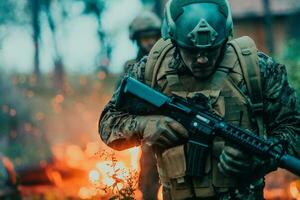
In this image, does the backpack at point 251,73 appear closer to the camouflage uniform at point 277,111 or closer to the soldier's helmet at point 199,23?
the camouflage uniform at point 277,111

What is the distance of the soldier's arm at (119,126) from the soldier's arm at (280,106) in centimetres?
74

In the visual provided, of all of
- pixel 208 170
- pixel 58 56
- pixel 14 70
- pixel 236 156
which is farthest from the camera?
pixel 58 56

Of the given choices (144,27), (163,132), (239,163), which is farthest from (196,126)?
(144,27)

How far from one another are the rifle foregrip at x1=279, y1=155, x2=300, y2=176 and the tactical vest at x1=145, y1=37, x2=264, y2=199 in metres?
0.30

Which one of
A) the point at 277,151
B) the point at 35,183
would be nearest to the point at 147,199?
the point at 277,151

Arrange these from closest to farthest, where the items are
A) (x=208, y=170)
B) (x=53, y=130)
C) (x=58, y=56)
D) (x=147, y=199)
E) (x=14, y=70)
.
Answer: (x=208, y=170) → (x=147, y=199) → (x=53, y=130) → (x=14, y=70) → (x=58, y=56)

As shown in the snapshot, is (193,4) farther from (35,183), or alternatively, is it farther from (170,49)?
(35,183)

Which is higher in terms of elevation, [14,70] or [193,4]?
[193,4]

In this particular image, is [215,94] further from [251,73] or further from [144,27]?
[144,27]

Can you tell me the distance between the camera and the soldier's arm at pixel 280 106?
404 centimetres

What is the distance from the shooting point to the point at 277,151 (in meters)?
3.79

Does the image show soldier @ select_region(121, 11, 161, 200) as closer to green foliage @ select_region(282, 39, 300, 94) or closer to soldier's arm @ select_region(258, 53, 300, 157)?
green foliage @ select_region(282, 39, 300, 94)

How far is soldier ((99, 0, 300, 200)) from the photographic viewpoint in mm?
3928

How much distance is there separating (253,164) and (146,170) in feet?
12.1
